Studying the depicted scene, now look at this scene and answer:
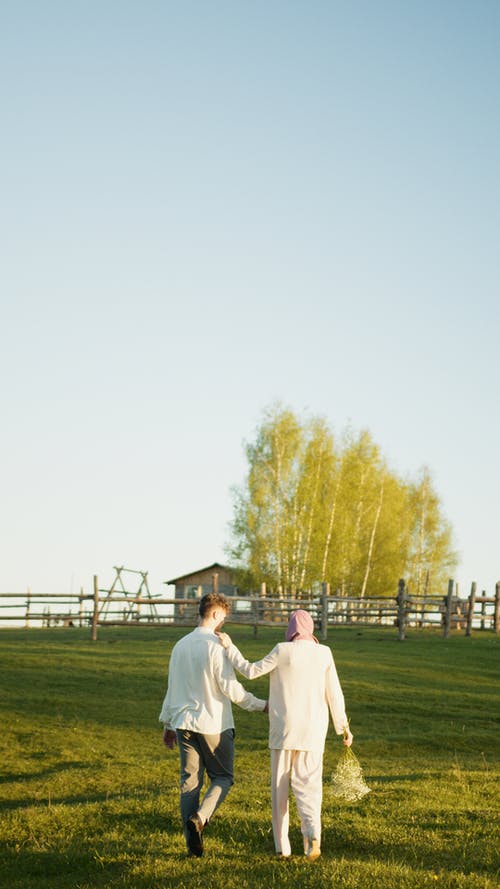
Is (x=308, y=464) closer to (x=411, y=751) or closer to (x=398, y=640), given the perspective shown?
(x=398, y=640)

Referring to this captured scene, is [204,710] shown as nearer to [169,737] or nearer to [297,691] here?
[169,737]

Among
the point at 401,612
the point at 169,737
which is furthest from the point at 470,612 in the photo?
the point at 169,737

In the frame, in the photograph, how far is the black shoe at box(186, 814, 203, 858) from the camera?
732 cm

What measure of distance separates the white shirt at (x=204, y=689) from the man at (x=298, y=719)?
4.9 inches

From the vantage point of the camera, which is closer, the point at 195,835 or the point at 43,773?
the point at 195,835

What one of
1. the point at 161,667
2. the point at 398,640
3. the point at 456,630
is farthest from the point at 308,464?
the point at 161,667

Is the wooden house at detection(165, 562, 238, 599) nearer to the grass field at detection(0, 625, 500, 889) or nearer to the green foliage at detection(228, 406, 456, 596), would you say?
the green foliage at detection(228, 406, 456, 596)

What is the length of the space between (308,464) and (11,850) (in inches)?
1853

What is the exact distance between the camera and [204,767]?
302 inches

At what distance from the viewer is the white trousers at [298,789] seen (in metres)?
7.22

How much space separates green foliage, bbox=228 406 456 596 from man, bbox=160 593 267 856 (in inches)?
1773

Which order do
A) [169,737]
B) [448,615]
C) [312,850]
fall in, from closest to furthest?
[312,850], [169,737], [448,615]

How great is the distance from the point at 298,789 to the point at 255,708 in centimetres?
67

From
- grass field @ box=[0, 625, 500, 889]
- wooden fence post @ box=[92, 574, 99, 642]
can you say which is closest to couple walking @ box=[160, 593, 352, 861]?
grass field @ box=[0, 625, 500, 889]
